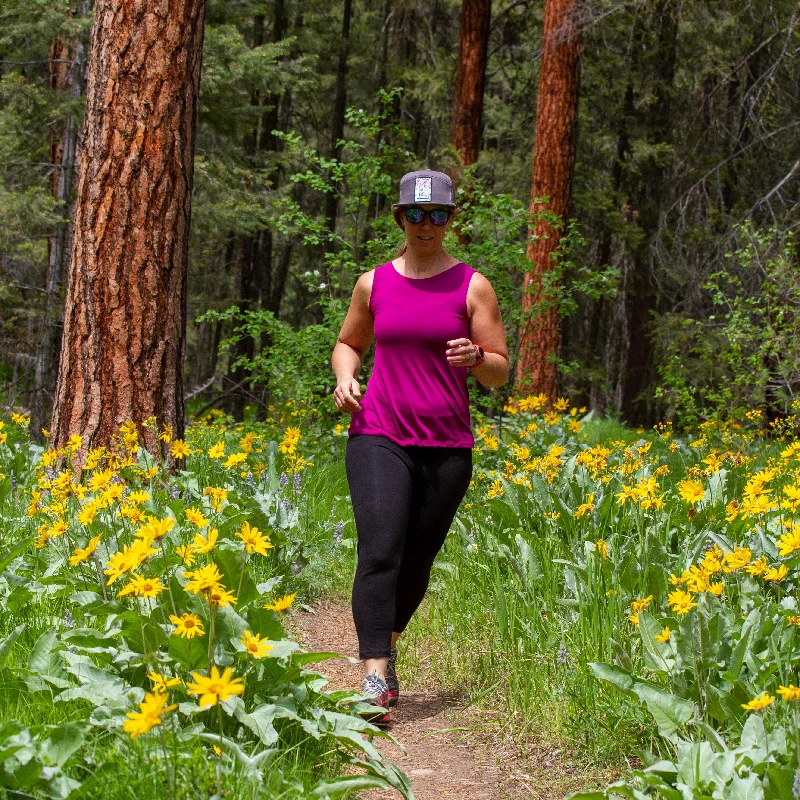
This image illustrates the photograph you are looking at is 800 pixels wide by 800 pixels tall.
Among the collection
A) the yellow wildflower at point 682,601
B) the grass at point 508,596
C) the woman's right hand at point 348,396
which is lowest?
the grass at point 508,596

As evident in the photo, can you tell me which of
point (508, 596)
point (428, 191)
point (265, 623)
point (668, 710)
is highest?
point (428, 191)

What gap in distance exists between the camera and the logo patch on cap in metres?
3.57

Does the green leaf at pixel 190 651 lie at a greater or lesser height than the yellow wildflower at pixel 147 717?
lesser

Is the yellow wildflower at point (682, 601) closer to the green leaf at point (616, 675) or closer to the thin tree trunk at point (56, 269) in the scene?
the green leaf at point (616, 675)

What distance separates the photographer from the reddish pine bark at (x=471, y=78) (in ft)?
42.2

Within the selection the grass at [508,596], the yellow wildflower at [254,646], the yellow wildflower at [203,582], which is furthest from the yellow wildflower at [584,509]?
the yellow wildflower at [203,582]

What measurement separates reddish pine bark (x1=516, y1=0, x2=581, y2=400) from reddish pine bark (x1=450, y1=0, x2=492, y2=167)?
148 cm

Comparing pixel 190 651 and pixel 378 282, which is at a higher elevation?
pixel 378 282

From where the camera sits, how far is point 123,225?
17.2 ft

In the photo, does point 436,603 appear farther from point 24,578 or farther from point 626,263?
point 626,263

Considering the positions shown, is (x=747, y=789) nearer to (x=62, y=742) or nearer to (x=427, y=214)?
(x=62, y=742)

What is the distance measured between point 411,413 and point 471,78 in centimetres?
1025

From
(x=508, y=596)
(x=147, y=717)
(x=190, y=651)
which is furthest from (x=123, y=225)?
(x=147, y=717)

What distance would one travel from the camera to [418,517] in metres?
3.66
